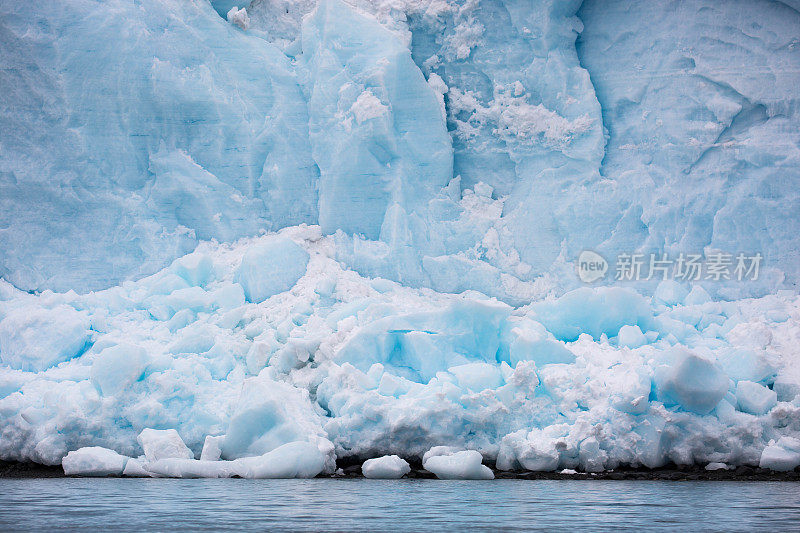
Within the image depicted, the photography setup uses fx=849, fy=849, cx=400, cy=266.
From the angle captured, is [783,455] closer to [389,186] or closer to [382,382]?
[382,382]

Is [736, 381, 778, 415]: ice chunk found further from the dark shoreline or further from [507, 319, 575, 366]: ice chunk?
[507, 319, 575, 366]: ice chunk

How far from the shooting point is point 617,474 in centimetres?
623

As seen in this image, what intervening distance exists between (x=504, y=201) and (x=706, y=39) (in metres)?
2.53

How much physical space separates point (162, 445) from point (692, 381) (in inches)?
154

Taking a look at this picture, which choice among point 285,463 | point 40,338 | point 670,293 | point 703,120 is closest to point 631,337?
point 670,293

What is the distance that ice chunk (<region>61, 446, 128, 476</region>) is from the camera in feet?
20.0

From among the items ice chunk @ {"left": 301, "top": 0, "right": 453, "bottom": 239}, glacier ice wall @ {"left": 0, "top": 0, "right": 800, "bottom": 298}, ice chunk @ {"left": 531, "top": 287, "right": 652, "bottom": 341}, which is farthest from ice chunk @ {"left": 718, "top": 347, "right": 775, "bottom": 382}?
ice chunk @ {"left": 301, "top": 0, "right": 453, "bottom": 239}

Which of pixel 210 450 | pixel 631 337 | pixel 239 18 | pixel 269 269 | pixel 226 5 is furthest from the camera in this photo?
pixel 226 5

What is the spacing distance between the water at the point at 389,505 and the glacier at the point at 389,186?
1.41 meters

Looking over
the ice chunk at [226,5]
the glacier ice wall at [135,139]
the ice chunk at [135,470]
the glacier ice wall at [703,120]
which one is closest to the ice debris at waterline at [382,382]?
the ice chunk at [135,470]

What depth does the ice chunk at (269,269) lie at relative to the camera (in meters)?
7.73

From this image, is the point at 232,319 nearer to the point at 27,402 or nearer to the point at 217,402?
Result: the point at 217,402

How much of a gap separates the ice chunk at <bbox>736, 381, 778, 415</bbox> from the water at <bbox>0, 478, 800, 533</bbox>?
0.88 m

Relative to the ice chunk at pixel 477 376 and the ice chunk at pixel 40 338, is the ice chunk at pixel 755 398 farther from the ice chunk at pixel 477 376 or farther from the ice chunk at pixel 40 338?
the ice chunk at pixel 40 338
